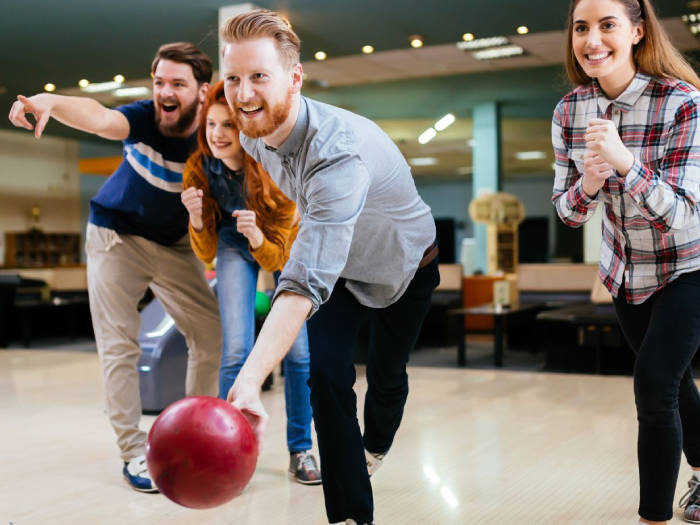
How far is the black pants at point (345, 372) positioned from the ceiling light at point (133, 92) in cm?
972

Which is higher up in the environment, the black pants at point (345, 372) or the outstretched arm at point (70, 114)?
the outstretched arm at point (70, 114)

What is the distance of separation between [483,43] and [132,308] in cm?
721

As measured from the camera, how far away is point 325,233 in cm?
153

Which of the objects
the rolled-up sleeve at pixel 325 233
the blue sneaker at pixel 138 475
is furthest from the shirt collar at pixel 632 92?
the blue sneaker at pixel 138 475

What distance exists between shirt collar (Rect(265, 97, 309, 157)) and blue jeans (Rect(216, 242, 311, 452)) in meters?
1.12

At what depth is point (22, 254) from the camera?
1545cm

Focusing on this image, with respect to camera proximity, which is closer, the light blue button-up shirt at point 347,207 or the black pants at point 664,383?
the light blue button-up shirt at point 347,207

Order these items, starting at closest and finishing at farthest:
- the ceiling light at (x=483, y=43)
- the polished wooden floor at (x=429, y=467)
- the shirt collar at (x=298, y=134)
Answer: the shirt collar at (x=298, y=134)
the polished wooden floor at (x=429, y=467)
the ceiling light at (x=483, y=43)

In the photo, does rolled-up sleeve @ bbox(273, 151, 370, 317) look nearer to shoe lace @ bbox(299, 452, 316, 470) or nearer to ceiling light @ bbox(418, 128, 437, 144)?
shoe lace @ bbox(299, 452, 316, 470)

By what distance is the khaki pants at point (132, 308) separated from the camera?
9.24 ft

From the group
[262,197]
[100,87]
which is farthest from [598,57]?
[100,87]

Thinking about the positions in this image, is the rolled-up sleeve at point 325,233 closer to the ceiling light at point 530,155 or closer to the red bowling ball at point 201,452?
the red bowling ball at point 201,452

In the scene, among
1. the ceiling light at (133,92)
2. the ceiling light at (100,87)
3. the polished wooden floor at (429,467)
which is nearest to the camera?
the polished wooden floor at (429,467)

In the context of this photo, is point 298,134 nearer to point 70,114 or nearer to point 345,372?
point 345,372
